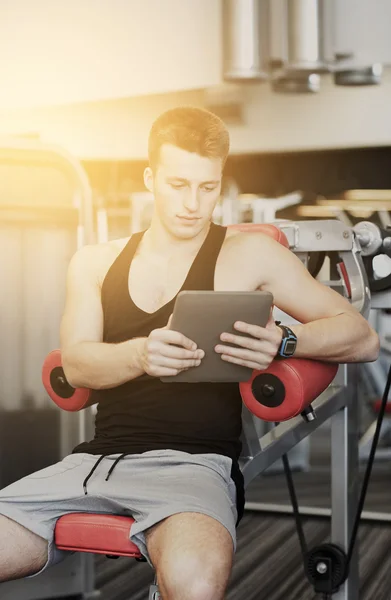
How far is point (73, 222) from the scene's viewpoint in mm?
2723

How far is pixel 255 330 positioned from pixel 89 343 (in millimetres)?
374

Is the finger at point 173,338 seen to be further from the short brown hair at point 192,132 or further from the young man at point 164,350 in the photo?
the short brown hair at point 192,132

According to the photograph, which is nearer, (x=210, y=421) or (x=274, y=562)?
(x=210, y=421)

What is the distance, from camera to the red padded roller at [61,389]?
1857 millimetres

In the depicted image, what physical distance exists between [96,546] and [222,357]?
0.42m

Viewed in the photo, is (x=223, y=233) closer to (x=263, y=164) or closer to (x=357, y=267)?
(x=357, y=267)

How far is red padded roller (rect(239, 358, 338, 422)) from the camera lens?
1.65 metres

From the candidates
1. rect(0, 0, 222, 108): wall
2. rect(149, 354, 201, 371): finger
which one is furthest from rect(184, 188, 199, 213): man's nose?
rect(0, 0, 222, 108): wall

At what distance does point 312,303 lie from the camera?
1.78 meters

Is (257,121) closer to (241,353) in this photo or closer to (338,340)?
(338,340)

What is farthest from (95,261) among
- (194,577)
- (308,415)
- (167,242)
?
(194,577)

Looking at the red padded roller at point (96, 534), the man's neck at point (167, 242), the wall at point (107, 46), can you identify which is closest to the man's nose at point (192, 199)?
the man's neck at point (167, 242)

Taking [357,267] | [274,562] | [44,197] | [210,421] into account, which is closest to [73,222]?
[44,197]

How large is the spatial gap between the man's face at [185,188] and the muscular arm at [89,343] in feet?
0.68
